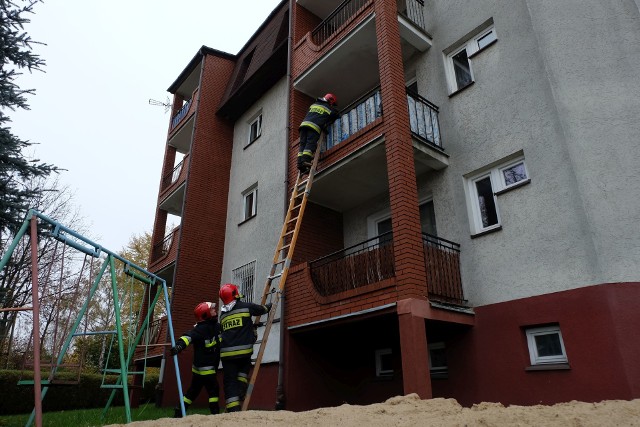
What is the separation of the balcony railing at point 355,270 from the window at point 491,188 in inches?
64.0

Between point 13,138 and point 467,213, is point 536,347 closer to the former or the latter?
point 467,213

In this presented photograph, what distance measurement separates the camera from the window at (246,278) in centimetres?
1187

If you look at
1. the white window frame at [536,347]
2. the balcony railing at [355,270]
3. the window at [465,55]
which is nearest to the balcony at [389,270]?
the balcony railing at [355,270]

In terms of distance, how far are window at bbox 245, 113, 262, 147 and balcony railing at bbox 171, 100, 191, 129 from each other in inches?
132

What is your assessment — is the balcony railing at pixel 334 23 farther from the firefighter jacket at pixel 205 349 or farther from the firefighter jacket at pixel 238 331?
the firefighter jacket at pixel 205 349

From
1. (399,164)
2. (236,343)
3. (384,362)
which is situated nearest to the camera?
(236,343)

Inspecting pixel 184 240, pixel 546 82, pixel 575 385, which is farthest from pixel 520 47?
pixel 184 240

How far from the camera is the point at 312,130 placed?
960 centimetres

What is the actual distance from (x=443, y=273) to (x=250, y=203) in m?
7.57

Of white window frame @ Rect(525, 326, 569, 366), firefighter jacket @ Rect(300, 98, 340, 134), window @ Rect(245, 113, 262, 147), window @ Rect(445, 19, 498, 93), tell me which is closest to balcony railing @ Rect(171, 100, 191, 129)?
window @ Rect(245, 113, 262, 147)

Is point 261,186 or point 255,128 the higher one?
point 255,128

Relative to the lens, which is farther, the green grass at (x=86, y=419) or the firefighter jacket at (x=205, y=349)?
the green grass at (x=86, y=419)

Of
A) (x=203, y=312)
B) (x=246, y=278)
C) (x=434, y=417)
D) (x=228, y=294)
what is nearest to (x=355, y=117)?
(x=228, y=294)

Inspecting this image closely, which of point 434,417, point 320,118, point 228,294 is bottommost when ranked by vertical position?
point 434,417
